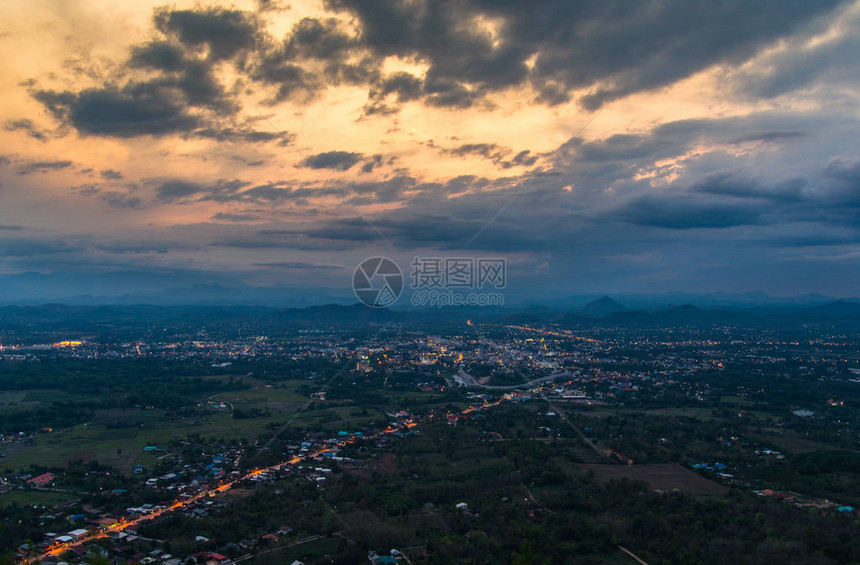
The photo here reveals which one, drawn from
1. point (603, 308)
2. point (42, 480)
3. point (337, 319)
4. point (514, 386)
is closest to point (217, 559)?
point (42, 480)

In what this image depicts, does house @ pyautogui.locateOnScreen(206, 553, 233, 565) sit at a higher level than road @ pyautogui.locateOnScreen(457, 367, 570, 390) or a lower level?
Answer: lower

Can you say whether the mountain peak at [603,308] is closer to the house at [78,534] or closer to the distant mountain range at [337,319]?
the distant mountain range at [337,319]

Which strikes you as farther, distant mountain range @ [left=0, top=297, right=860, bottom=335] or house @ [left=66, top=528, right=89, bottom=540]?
distant mountain range @ [left=0, top=297, right=860, bottom=335]

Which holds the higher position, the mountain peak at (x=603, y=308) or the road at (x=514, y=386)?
the mountain peak at (x=603, y=308)

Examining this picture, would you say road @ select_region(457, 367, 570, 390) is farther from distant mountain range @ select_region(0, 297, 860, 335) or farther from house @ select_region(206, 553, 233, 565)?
distant mountain range @ select_region(0, 297, 860, 335)

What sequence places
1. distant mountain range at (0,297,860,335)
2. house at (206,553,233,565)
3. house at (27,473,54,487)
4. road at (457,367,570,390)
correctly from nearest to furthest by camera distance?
house at (206,553,233,565), house at (27,473,54,487), road at (457,367,570,390), distant mountain range at (0,297,860,335)

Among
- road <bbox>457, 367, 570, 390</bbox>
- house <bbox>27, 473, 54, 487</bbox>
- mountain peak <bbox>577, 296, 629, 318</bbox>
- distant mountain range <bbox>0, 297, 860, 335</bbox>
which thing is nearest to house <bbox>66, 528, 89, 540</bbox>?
house <bbox>27, 473, 54, 487</bbox>

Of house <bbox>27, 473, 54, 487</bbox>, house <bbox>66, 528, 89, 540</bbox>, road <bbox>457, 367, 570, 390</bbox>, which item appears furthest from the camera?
road <bbox>457, 367, 570, 390</bbox>

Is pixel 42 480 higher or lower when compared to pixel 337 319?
lower

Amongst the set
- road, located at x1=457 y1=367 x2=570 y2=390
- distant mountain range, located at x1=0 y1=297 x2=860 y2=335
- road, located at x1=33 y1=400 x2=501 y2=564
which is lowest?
road, located at x1=33 y1=400 x2=501 y2=564

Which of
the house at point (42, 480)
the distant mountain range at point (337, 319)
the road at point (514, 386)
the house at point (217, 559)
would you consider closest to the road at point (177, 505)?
the house at point (217, 559)

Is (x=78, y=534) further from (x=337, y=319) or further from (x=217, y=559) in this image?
(x=337, y=319)
